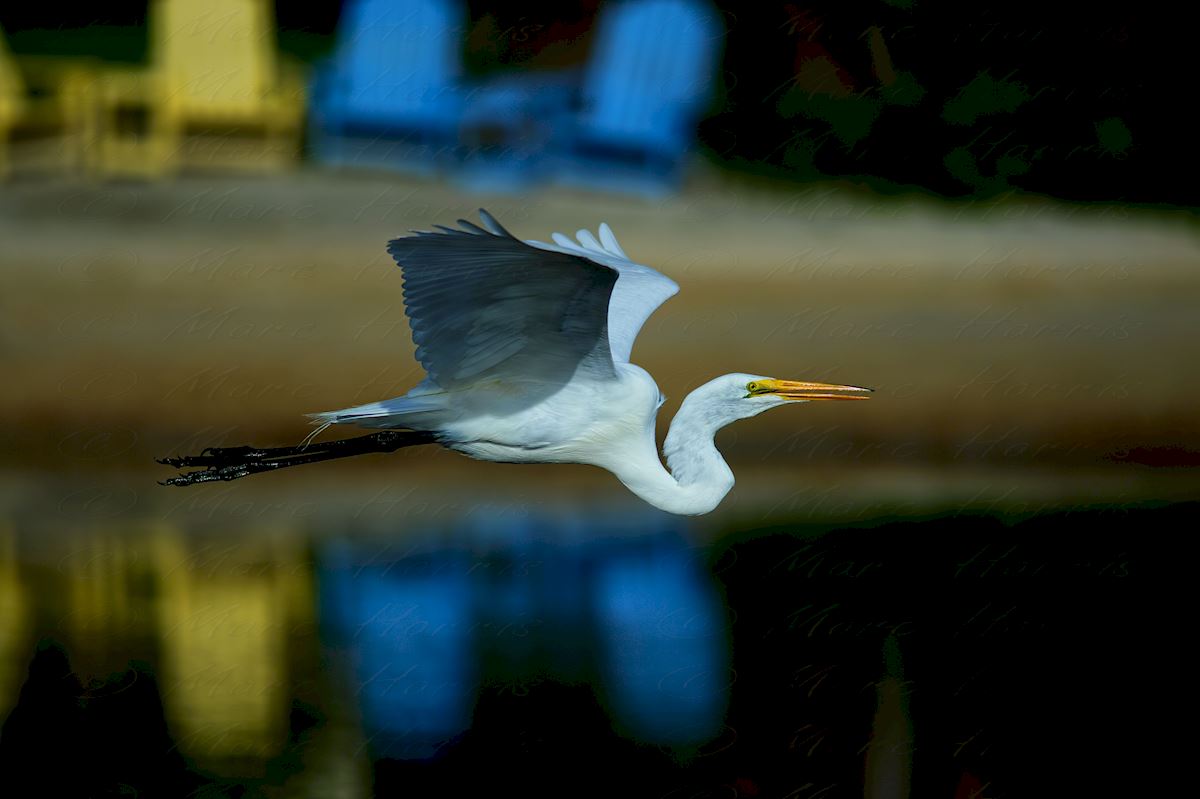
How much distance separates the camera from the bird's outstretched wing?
3.88m

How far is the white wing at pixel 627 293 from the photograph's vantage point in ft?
16.1

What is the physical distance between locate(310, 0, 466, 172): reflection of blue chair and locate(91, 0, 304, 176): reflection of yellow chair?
350 mm

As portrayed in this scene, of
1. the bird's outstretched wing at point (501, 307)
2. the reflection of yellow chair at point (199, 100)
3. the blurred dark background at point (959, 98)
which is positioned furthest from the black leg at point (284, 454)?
the blurred dark background at point (959, 98)

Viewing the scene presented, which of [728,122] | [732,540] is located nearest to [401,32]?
[728,122]

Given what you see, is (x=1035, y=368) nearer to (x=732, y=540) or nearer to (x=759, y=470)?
(x=759, y=470)

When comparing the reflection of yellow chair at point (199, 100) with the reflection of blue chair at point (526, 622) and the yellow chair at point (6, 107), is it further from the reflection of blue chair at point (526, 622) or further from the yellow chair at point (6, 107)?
the reflection of blue chair at point (526, 622)

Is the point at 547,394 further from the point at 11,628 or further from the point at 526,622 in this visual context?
the point at 11,628

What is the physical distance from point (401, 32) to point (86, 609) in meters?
4.56

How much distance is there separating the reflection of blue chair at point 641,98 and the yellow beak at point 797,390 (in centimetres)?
514

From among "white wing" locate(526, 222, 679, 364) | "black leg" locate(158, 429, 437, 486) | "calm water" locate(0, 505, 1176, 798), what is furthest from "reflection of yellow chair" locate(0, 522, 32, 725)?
"white wing" locate(526, 222, 679, 364)

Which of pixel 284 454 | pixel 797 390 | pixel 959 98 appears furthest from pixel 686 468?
pixel 959 98

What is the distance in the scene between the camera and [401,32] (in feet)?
31.8

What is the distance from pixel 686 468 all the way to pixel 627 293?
588 millimetres

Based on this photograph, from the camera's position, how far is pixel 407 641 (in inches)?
238
